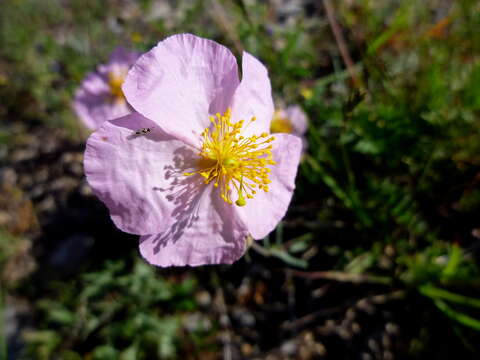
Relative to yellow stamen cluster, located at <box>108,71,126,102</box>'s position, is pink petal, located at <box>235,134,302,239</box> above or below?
below

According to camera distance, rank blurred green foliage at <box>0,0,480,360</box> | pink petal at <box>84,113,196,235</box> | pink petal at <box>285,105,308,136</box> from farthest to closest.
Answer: pink petal at <box>285,105,308,136</box> < blurred green foliage at <box>0,0,480,360</box> < pink petal at <box>84,113,196,235</box>

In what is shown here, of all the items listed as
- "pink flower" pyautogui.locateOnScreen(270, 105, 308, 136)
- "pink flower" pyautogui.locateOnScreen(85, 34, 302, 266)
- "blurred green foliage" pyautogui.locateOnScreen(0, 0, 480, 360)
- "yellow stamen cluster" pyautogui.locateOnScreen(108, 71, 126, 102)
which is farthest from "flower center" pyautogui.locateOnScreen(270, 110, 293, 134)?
"yellow stamen cluster" pyautogui.locateOnScreen(108, 71, 126, 102)

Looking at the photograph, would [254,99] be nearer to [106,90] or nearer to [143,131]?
[143,131]

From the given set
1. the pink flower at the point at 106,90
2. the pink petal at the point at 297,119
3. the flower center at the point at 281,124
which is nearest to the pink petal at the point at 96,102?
the pink flower at the point at 106,90

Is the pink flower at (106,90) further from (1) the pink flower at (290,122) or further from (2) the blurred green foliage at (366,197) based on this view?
(1) the pink flower at (290,122)

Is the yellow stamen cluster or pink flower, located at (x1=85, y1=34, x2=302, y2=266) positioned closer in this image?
pink flower, located at (x1=85, y1=34, x2=302, y2=266)

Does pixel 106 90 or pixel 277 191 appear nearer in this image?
pixel 277 191

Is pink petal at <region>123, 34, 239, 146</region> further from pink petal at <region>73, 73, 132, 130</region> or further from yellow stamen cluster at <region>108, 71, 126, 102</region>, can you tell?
yellow stamen cluster at <region>108, 71, 126, 102</region>

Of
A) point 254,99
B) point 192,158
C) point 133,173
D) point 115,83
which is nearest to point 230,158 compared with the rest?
point 192,158
